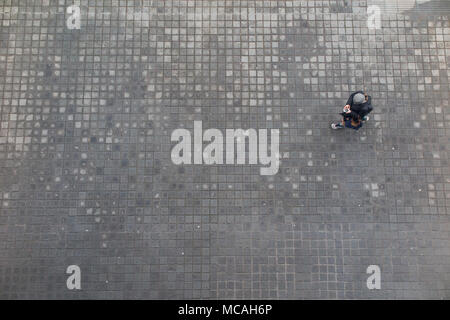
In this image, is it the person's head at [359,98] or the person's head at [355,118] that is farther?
the person's head at [355,118]

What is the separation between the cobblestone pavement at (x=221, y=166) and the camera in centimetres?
778

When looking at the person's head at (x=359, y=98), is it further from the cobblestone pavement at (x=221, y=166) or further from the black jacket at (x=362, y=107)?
the cobblestone pavement at (x=221, y=166)

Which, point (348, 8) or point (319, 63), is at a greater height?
point (348, 8)

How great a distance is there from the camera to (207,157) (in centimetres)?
820

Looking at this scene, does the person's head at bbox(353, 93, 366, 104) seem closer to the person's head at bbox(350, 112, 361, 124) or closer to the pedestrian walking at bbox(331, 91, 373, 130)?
the pedestrian walking at bbox(331, 91, 373, 130)

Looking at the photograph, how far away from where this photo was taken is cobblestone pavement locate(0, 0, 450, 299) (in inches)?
306

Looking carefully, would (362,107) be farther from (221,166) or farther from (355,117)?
(221,166)

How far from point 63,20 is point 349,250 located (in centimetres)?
887

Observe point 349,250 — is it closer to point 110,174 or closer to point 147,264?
point 147,264

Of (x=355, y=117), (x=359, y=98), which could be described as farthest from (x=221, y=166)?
(x=359, y=98)

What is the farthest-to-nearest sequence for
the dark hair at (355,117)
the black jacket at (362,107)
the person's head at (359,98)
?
the dark hair at (355,117)
the black jacket at (362,107)
the person's head at (359,98)

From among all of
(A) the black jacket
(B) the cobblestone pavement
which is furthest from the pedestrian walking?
(B) the cobblestone pavement

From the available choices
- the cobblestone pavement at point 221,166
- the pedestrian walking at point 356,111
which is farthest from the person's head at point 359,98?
the cobblestone pavement at point 221,166

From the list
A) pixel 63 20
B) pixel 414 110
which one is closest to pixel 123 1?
pixel 63 20
